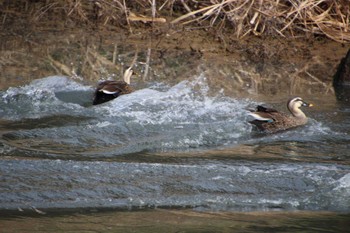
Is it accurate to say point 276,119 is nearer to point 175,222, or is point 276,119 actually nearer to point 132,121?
point 132,121

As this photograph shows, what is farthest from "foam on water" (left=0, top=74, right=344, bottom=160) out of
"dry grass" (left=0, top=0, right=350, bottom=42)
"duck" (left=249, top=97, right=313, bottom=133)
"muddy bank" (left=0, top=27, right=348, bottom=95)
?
"dry grass" (left=0, top=0, right=350, bottom=42)

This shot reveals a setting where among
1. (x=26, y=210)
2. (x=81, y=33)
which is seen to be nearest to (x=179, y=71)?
(x=81, y=33)

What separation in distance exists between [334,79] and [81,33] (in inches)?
177

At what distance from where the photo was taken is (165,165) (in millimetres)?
8000

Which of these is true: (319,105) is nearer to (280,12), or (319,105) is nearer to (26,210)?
(280,12)

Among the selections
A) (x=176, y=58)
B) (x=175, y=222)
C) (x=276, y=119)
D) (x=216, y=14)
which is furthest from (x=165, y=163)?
(x=216, y=14)

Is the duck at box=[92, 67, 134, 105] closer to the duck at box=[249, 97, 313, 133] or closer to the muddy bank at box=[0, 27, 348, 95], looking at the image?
the muddy bank at box=[0, 27, 348, 95]

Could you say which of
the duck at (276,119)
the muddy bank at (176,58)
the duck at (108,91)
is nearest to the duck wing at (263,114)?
the duck at (276,119)

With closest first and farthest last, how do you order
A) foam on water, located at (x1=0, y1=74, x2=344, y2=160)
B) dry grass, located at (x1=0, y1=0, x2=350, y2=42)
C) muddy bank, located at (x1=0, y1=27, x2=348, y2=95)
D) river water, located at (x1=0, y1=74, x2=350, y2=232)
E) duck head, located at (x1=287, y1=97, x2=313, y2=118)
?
river water, located at (x1=0, y1=74, x2=350, y2=232), foam on water, located at (x1=0, y1=74, x2=344, y2=160), duck head, located at (x1=287, y1=97, x2=313, y2=118), muddy bank, located at (x1=0, y1=27, x2=348, y2=95), dry grass, located at (x1=0, y1=0, x2=350, y2=42)

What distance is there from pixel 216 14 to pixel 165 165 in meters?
6.47

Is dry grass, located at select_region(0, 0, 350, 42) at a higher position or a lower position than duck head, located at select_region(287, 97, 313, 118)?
higher

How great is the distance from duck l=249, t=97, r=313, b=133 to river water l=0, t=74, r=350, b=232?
0.44 ft

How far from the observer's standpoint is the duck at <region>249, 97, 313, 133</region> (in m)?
9.82

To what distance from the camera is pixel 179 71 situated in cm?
1243
